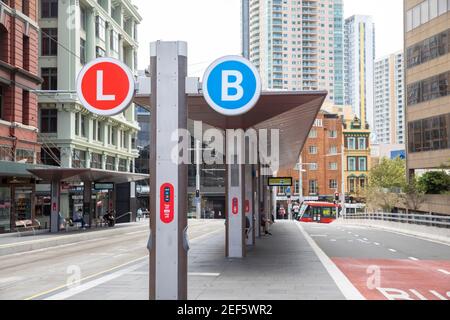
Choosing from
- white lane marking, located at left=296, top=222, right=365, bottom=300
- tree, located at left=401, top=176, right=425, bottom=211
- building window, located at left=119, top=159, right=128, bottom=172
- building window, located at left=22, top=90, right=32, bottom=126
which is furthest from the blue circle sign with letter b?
building window, located at left=119, top=159, right=128, bottom=172

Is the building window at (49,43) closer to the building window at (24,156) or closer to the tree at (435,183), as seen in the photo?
the building window at (24,156)

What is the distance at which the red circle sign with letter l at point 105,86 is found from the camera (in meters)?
8.43

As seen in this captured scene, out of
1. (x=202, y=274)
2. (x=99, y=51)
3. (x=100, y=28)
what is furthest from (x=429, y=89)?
(x=202, y=274)

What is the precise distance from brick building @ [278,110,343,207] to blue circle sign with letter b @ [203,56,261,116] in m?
91.4

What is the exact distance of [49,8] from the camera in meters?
49.1

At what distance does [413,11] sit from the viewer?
49.6 meters

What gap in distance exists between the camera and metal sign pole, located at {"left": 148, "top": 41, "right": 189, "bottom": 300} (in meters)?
8.55

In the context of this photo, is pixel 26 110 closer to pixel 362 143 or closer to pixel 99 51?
pixel 99 51

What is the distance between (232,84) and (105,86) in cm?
187

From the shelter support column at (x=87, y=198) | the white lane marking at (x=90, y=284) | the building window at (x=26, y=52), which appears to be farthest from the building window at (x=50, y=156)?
the white lane marking at (x=90, y=284)

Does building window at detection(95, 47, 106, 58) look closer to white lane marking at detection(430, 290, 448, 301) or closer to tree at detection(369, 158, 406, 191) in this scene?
tree at detection(369, 158, 406, 191)

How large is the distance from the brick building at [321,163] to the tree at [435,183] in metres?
54.7
